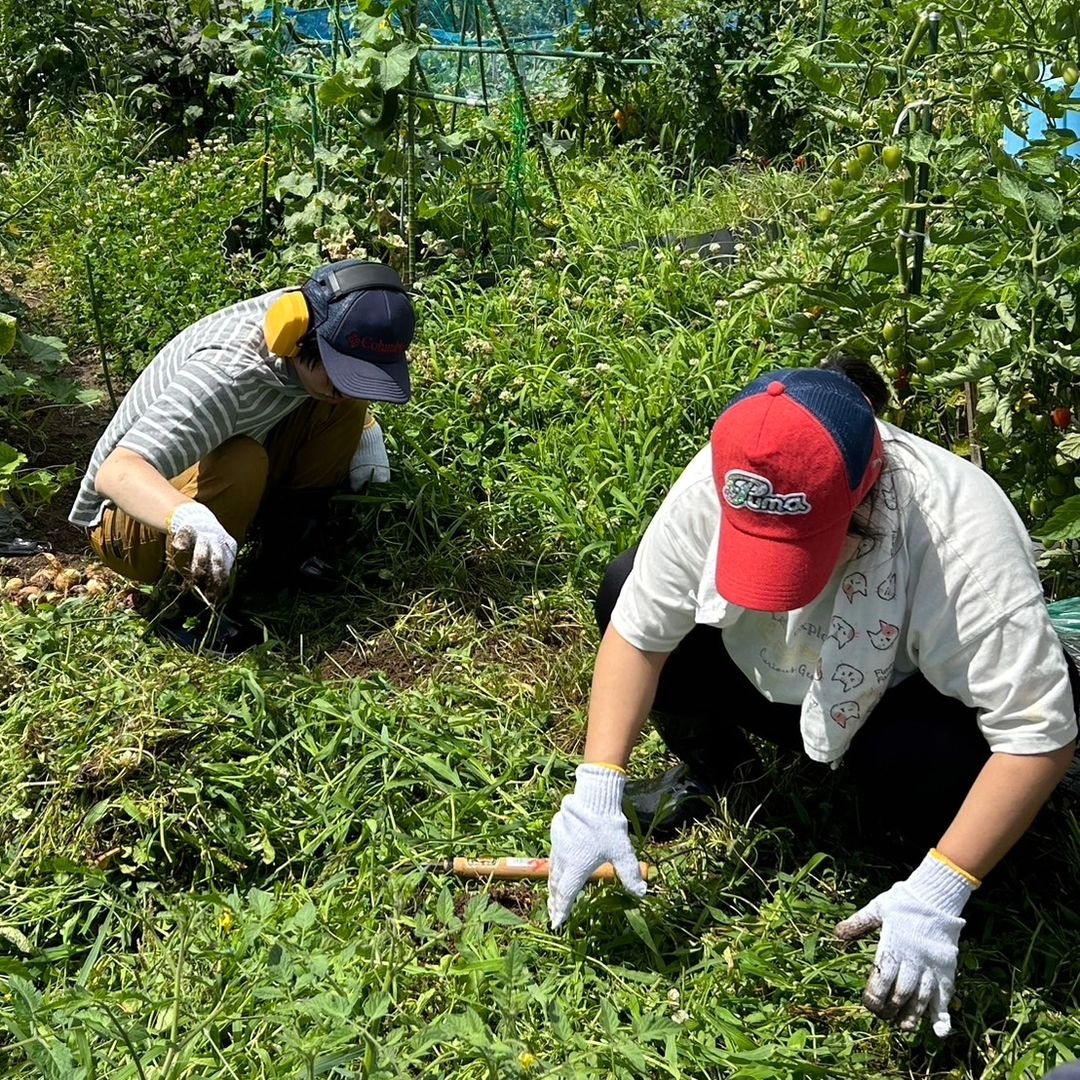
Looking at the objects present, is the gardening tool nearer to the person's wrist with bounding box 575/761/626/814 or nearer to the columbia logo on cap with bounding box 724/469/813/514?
the person's wrist with bounding box 575/761/626/814

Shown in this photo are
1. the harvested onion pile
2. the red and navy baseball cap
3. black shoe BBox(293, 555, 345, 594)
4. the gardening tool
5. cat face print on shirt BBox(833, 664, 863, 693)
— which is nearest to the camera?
the red and navy baseball cap

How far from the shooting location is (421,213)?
390 cm

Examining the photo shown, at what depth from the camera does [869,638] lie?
179 cm

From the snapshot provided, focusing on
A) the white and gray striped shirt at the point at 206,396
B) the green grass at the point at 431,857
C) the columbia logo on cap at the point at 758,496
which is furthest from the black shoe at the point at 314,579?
the columbia logo on cap at the point at 758,496

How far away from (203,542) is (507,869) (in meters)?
0.87

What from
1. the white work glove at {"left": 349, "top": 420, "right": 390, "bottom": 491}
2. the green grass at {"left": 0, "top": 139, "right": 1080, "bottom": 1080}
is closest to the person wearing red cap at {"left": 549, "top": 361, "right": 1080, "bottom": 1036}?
the green grass at {"left": 0, "top": 139, "right": 1080, "bottom": 1080}

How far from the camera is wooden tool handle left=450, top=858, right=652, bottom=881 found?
6.79ft

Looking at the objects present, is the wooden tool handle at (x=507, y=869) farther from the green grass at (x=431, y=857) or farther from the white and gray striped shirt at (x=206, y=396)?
the white and gray striped shirt at (x=206, y=396)

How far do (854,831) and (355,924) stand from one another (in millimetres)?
911

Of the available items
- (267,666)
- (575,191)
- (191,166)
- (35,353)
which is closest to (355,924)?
(267,666)

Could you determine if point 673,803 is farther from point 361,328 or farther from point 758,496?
point 361,328

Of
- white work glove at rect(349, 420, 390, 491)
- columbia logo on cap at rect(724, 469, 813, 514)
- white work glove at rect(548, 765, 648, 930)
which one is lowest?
white work glove at rect(349, 420, 390, 491)

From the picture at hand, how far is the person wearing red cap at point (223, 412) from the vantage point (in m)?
2.47

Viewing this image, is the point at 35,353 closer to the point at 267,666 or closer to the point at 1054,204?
the point at 267,666
